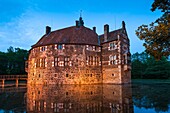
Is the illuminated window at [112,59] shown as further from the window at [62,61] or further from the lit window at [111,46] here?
the window at [62,61]

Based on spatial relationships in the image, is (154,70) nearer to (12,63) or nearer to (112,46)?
(112,46)

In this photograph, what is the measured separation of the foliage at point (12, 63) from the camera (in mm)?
46612

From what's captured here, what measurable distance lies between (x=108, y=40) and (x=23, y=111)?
81.5ft

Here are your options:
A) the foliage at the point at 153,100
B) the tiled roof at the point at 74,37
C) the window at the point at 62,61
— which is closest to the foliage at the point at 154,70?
the tiled roof at the point at 74,37

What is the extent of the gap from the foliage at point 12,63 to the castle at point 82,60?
18904 mm

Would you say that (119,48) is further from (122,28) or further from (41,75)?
(41,75)

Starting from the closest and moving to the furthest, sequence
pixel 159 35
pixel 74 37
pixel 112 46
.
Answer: pixel 159 35 → pixel 112 46 → pixel 74 37

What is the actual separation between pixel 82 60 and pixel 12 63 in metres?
30.7

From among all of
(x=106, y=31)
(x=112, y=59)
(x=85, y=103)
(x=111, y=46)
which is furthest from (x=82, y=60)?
(x=85, y=103)

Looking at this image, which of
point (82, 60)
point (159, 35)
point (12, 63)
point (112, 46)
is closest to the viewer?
point (159, 35)

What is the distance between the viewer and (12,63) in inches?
1961

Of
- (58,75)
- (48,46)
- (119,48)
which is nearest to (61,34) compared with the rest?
(48,46)

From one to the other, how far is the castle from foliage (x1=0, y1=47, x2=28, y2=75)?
62.0 feet

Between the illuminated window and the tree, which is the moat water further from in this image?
the illuminated window
